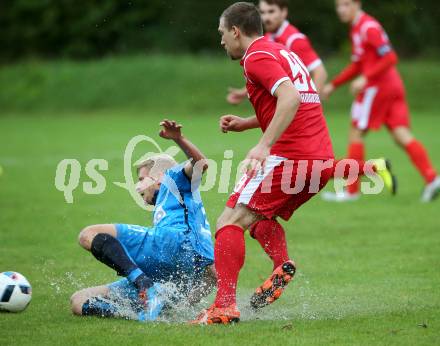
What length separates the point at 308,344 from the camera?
4797 millimetres

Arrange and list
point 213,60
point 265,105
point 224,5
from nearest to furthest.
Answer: point 265,105 → point 213,60 → point 224,5

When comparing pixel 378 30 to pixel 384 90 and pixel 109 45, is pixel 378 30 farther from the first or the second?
pixel 109 45

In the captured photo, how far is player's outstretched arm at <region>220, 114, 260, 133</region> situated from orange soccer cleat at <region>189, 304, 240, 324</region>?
1.22 meters

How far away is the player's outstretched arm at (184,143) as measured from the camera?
566 cm

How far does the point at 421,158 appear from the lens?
1081cm

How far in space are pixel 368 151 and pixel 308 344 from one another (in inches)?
473

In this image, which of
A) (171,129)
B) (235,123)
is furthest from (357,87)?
(171,129)

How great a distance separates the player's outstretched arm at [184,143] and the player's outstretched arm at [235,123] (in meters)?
0.24

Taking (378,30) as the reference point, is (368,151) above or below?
below

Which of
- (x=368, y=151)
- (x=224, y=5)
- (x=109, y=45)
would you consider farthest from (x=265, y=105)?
(x=109, y=45)

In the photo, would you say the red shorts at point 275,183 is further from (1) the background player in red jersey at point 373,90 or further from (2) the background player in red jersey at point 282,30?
(1) the background player in red jersey at point 373,90

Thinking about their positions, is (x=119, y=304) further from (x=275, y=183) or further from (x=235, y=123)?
(x=235, y=123)

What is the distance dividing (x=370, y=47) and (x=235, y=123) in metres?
5.79

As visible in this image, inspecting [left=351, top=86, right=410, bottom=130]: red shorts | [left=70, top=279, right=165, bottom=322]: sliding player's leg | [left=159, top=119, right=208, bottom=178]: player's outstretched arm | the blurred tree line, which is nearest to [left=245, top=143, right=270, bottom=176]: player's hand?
[left=159, top=119, right=208, bottom=178]: player's outstretched arm
